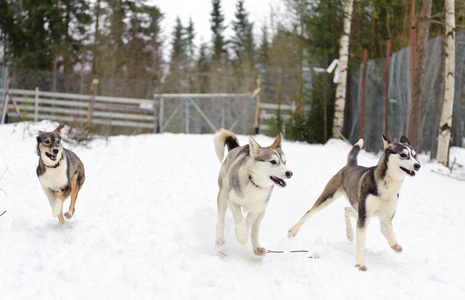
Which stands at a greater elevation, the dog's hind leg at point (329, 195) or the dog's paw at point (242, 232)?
the dog's hind leg at point (329, 195)

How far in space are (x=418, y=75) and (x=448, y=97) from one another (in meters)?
0.85

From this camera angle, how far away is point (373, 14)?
49.8 feet

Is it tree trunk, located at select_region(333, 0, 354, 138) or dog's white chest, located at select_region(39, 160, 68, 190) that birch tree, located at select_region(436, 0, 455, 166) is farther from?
dog's white chest, located at select_region(39, 160, 68, 190)

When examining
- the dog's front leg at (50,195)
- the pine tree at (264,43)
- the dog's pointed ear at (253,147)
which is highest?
the pine tree at (264,43)

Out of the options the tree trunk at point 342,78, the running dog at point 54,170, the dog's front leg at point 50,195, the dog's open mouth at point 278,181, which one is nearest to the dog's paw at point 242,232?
the dog's open mouth at point 278,181

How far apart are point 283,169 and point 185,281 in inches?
49.2

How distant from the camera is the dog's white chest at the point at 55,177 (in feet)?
15.2

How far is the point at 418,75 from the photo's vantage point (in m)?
10.3

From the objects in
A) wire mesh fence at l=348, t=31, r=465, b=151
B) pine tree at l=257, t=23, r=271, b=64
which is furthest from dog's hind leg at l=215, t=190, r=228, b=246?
pine tree at l=257, t=23, r=271, b=64

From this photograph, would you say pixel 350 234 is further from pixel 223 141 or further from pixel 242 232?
pixel 223 141

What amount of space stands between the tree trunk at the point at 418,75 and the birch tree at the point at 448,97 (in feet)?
1.60

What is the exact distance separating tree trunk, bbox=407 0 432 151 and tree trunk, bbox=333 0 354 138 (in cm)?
370

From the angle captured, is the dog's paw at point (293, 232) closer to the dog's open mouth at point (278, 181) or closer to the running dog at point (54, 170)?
the dog's open mouth at point (278, 181)

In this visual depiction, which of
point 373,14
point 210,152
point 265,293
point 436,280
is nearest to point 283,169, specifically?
point 265,293
